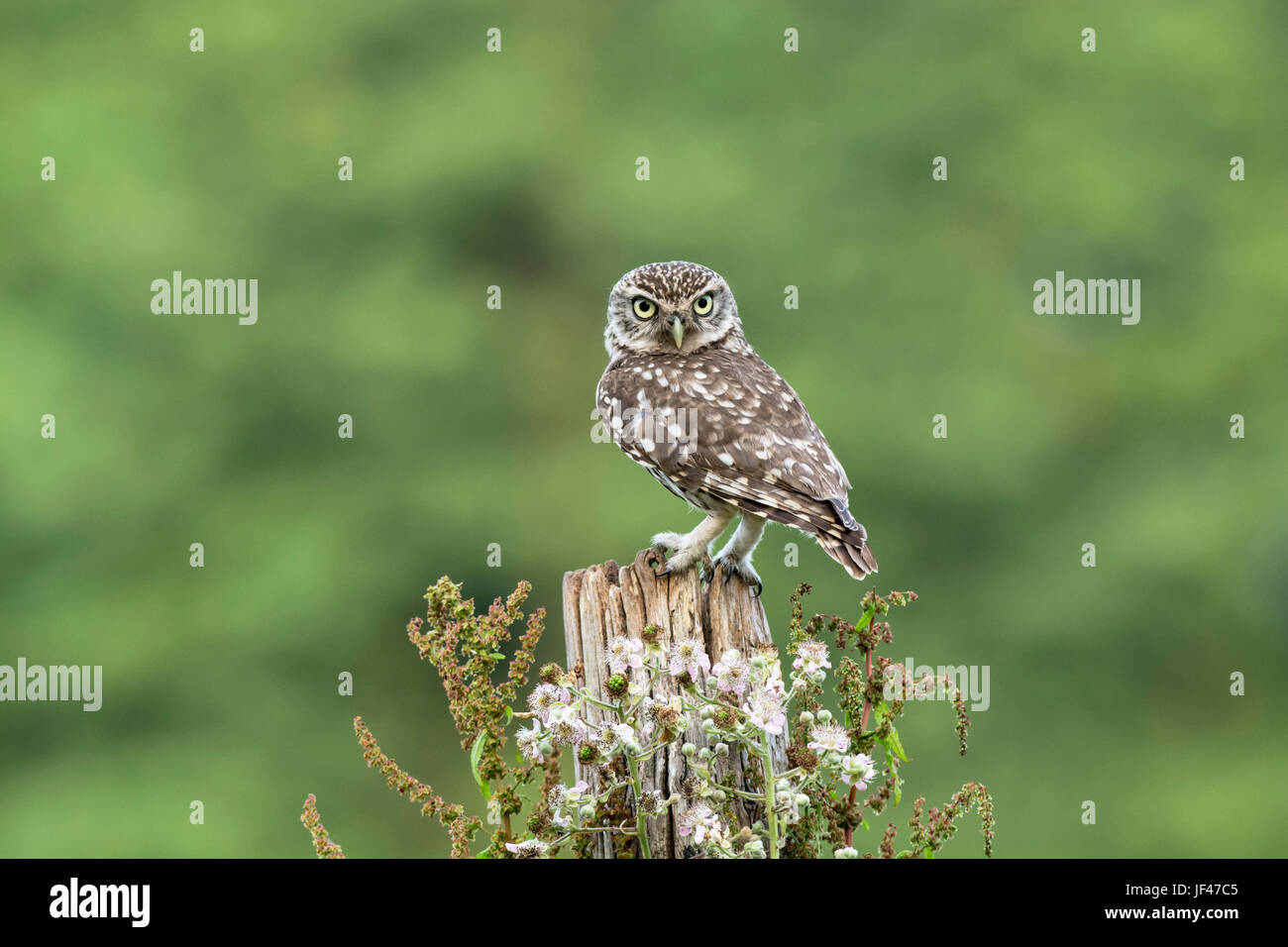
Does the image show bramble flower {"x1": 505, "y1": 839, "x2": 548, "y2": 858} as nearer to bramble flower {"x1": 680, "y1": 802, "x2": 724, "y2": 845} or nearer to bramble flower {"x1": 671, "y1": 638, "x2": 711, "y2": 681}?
bramble flower {"x1": 680, "y1": 802, "x2": 724, "y2": 845}

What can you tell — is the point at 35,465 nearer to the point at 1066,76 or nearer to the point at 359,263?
the point at 359,263

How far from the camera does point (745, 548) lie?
14.5ft

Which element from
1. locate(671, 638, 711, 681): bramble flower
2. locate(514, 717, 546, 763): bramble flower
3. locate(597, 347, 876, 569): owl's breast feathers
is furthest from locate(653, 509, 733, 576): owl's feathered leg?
locate(514, 717, 546, 763): bramble flower

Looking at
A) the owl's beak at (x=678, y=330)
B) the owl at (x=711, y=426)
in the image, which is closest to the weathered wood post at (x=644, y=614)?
the owl at (x=711, y=426)

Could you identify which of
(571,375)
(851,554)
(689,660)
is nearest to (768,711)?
(689,660)

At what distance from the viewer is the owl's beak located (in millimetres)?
5117

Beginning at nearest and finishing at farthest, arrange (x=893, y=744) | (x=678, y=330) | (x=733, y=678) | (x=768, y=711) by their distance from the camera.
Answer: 1. (x=768, y=711)
2. (x=733, y=678)
3. (x=893, y=744)
4. (x=678, y=330)

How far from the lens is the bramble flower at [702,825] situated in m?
2.95

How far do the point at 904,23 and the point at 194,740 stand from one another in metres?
9.28

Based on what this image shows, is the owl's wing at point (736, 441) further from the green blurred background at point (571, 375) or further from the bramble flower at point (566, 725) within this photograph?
the green blurred background at point (571, 375)

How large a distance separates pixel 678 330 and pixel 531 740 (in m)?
2.37

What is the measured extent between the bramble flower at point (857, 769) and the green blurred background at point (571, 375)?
673cm

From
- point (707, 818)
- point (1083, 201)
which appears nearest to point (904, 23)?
point (1083, 201)

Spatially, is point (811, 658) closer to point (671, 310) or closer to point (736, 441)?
point (736, 441)
